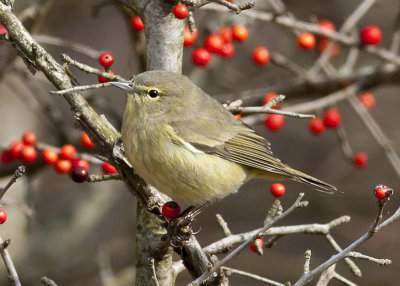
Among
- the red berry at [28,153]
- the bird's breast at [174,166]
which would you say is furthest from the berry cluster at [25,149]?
the bird's breast at [174,166]

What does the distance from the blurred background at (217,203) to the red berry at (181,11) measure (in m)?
1.24

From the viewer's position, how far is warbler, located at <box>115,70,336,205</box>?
364 centimetres

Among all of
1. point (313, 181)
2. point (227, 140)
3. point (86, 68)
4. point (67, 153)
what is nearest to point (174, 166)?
point (227, 140)

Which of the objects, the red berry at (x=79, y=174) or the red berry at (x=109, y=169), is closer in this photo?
the red berry at (x=79, y=174)

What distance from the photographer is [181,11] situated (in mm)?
3443

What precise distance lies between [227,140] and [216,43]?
40.6 inches

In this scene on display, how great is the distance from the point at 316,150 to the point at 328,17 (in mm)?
1787

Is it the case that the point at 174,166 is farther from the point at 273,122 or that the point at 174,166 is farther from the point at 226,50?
the point at 226,50

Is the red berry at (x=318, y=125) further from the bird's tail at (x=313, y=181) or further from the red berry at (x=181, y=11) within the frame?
the red berry at (x=181, y=11)

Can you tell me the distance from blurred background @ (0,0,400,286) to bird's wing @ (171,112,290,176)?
85 centimetres

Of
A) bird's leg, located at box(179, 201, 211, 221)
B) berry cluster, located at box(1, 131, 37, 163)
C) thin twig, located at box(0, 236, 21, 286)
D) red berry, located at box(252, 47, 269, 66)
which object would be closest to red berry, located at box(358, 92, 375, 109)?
red berry, located at box(252, 47, 269, 66)

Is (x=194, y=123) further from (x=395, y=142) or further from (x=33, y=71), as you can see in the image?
(x=395, y=142)

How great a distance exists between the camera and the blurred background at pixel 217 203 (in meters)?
5.54

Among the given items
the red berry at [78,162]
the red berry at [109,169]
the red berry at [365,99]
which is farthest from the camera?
the red berry at [365,99]
